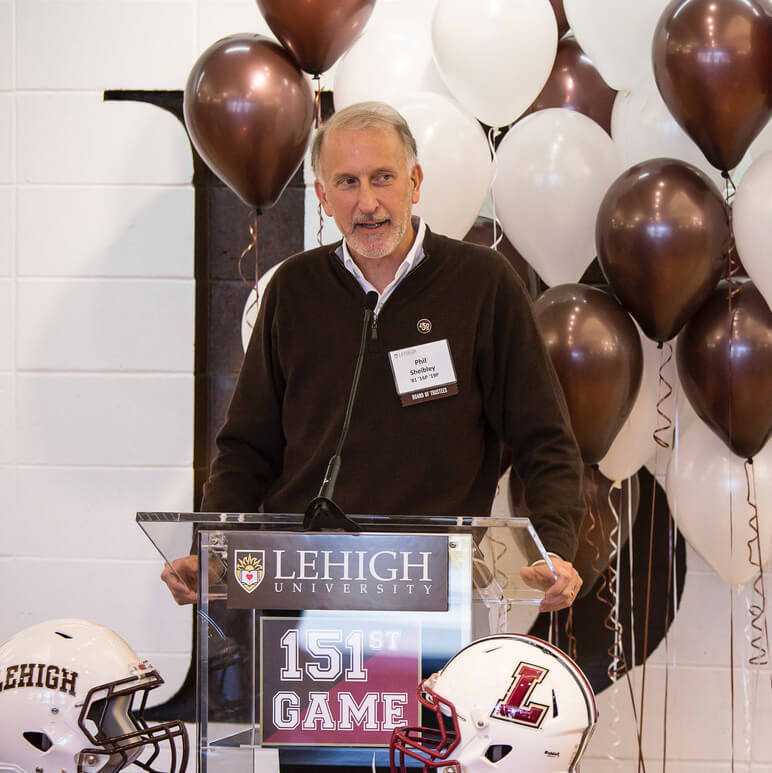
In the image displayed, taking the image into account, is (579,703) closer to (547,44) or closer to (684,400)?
(684,400)

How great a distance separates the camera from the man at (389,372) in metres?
1.79

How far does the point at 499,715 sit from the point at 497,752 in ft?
0.15

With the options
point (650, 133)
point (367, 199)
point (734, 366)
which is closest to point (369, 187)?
point (367, 199)

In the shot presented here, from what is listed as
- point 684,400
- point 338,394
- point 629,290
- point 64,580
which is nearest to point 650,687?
point 684,400

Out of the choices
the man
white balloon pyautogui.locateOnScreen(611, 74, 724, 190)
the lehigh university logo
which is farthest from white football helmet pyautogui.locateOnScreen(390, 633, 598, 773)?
white balloon pyautogui.locateOnScreen(611, 74, 724, 190)

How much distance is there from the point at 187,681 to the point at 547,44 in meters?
1.87

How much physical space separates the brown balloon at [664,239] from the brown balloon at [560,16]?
1.70 feet

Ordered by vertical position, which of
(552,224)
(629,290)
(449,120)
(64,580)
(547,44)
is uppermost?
(547,44)

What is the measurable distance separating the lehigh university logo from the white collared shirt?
2.43 ft

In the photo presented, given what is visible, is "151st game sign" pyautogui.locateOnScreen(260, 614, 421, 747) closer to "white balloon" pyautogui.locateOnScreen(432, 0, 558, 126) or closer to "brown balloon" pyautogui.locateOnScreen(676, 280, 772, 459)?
"brown balloon" pyautogui.locateOnScreen(676, 280, 772, 459)

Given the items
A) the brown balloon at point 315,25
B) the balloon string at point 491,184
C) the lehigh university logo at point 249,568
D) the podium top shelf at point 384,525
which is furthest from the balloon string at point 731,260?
the lehigh university logo at point 249,568

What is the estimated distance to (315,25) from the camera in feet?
7.04

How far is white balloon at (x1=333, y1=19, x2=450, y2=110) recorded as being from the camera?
231cm

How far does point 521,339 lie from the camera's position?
1829mm
